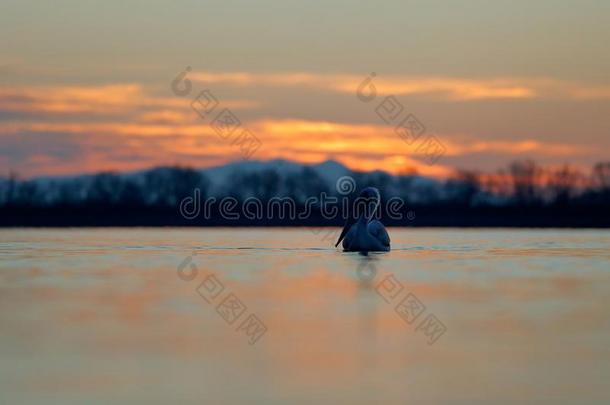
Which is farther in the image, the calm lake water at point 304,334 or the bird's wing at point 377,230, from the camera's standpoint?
the bird's wing at point 377,230

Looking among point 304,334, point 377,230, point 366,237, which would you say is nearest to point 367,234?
point 366,237

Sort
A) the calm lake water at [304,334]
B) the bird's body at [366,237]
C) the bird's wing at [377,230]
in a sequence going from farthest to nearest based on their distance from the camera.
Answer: the bird's wing at [377,230], the bird's body at [366,237], the calm lake water at [304,334]

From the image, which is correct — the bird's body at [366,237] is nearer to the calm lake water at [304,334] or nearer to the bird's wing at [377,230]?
the bird's wing at [377,230]

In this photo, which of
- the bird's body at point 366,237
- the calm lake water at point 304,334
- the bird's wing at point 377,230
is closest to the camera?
the calm lake water at point 304,334

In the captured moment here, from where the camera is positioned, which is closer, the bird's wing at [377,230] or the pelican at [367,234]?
the pelican at [367,234]

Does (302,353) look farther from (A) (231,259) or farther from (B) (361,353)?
(A) (231,259)

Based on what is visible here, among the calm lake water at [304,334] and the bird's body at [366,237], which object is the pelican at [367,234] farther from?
the calm lake water at [304,334]

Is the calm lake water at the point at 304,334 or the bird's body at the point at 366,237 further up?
the bird's body at the point at 366,237

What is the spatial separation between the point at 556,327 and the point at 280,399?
18.0ft

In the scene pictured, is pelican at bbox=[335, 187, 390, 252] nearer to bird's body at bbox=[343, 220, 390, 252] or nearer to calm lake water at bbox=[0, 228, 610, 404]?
bird's body at bbox=[343, 220, 390, 252]

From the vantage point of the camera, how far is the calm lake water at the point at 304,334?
956cm

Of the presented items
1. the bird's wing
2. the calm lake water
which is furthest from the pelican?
the calm lake water

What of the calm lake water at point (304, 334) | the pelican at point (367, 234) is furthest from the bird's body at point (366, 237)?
the calm lake water at point (304, 334)

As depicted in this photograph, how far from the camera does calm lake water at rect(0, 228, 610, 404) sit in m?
9.56
